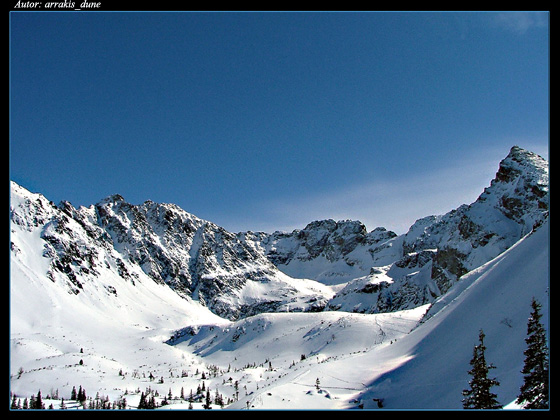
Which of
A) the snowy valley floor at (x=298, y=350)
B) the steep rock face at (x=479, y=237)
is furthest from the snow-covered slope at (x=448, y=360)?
the steep rock face at (x=479, y=237)

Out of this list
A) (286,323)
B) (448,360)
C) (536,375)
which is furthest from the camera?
Result: (286,323)

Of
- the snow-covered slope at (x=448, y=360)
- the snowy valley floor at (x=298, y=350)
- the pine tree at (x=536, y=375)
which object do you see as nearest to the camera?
the pine tree at (x=536, y=375)

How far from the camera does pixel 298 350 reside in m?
89.5

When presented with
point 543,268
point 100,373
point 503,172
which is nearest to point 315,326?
point 100,373

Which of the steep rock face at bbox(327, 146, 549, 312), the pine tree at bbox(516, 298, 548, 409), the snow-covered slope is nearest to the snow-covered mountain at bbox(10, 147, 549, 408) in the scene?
the snow-covered slope

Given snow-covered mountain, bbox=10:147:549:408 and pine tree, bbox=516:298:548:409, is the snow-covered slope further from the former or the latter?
pine tree, bbox=516:298:548:409

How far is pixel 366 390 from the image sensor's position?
109 feet

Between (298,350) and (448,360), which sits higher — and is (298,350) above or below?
below


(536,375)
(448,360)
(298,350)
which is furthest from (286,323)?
(536,375)

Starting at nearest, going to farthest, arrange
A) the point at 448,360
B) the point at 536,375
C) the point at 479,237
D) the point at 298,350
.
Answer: the point at 536,375, the point at 448,360, the point at 298,350, the point at 479,237

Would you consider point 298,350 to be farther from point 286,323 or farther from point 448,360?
point 448,360

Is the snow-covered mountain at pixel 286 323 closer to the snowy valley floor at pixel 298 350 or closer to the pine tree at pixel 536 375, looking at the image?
the snowy valley floor at pixel 298 350

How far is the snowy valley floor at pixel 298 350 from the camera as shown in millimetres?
27922
